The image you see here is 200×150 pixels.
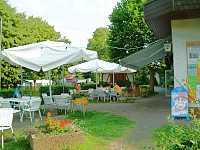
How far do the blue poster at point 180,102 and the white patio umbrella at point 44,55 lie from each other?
14.0 ft

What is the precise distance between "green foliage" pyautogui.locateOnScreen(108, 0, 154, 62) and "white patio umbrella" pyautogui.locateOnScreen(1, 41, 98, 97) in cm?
1833

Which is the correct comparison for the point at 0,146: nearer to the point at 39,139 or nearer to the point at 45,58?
the point at 39,139

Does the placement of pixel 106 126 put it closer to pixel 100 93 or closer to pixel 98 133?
pixel 98 133

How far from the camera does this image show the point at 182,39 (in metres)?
13.9

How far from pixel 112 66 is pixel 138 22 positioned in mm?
7039

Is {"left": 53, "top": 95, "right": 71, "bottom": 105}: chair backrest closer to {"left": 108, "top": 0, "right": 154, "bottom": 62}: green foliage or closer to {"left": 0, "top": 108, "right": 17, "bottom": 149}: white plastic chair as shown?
{"left": 0, "top": 108, "right": 17, "bottom": 149}: white plastic chair

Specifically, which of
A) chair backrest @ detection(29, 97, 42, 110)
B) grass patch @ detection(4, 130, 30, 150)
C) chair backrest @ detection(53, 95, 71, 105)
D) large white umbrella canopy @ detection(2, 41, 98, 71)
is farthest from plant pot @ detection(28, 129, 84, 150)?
chair backrest @ detection(53, 95, 71, 105)

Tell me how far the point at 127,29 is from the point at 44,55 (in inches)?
795

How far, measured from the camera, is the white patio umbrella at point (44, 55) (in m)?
15.1

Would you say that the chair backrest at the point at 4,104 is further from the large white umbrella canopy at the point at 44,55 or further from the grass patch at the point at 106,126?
the grass patch at the point at 106,126

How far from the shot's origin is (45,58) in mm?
15484

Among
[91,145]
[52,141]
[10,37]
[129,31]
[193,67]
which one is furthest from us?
[10,37]

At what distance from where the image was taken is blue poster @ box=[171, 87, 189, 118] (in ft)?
42.5

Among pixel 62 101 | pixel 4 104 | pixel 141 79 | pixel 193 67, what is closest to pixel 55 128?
pixel 4 104
